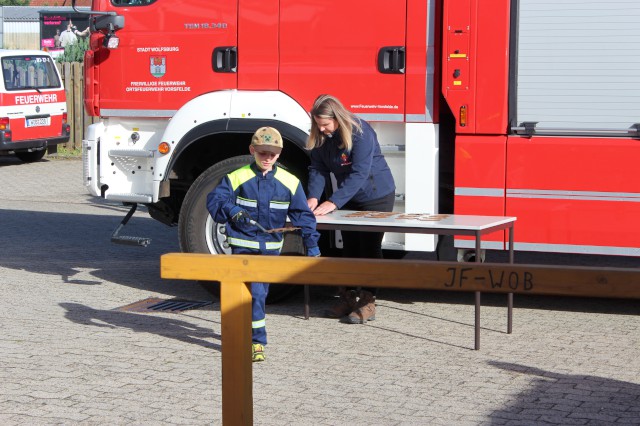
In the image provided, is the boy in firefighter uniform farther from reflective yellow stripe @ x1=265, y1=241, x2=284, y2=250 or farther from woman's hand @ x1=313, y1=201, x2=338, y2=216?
woman's hand @ x1=313, y1=201, x2=338, y2=216

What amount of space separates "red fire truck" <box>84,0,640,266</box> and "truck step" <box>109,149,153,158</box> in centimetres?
1

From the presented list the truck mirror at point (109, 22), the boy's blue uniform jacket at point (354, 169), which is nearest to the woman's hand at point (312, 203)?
the boy's blue uniform jacket at point (354, 169)

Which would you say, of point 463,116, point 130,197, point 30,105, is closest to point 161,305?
point 130,197

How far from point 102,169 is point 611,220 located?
4.11 meters

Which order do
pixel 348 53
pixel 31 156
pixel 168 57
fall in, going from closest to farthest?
1. pixel 348 53
2. pixel 168 57
3. pixel 31 156

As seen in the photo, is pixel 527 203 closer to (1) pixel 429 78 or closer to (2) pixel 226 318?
(1) pixel 429 78

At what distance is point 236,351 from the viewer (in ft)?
15.9

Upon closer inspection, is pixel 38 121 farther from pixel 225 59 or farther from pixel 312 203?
pixel 312 203

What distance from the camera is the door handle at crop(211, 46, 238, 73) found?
9.23 metres

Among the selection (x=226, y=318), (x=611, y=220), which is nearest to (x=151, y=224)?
(x=611, y=220)

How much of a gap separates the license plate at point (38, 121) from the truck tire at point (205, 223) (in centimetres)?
1205

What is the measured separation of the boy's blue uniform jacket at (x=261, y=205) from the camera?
294 inches

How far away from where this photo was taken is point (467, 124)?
8.59m

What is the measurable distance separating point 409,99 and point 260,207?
1848mm
